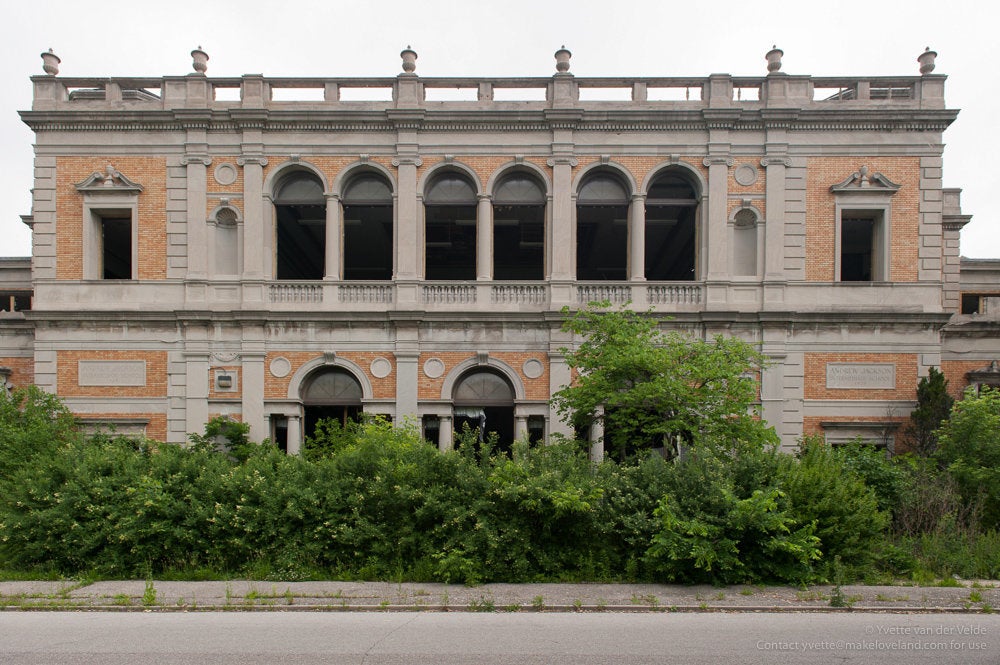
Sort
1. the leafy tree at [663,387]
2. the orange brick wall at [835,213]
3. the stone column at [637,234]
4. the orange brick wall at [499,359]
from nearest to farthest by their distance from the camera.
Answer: the leafy tree at [663,387] → the orange brick wall at [499,359] → the orange brick wall at [835,213] → the stone column at [637,234]

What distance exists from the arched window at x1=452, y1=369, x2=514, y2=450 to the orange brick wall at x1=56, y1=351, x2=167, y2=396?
28.7 ft

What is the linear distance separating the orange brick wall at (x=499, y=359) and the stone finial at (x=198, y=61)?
36.0ft

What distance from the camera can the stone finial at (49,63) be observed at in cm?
1759

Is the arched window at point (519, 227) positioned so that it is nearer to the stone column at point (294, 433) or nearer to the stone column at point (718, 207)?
the stone column at point (718, 207)

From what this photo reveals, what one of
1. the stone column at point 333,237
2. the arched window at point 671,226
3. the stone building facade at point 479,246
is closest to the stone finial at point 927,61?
the stone building facade at point 479,246

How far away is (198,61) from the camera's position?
1758cm

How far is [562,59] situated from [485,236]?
19.3 ft

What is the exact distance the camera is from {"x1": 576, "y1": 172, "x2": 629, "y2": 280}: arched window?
1802cm

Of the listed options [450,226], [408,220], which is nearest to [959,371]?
[450,226]

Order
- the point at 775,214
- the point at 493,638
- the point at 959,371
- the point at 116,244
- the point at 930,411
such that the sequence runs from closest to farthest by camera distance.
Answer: the point at 493,638 < the point at 930,411 < the point at 775,214 < the point at 959,371 < the point at 116,244

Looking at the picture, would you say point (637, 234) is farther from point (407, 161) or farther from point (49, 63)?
point (49, 63)

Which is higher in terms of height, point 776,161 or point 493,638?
point 776,161

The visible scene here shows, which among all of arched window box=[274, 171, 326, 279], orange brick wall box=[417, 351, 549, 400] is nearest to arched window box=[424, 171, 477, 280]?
arched window box=[274, 171, 326, 279]

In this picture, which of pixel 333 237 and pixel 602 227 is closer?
pixel 333 237
